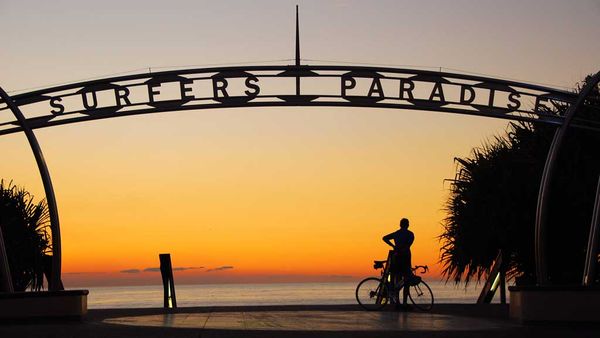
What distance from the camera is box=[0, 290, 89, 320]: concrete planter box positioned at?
17.7 m

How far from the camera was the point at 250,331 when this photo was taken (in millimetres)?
15359

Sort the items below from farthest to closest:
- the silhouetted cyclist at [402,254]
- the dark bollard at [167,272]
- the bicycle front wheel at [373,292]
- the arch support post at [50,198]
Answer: the dark bollard at [167,272] < the bicycle front wheel at [373,292] < the silhouetted cyclist at [402,254] < the arch support post at [50,198]

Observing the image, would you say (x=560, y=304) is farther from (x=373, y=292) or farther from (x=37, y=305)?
(x=37, y=305)

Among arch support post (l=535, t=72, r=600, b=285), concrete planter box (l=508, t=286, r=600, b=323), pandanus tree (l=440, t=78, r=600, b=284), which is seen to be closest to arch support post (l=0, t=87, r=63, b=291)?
concrete planter box (l=508, t=286, r=600, b=323)

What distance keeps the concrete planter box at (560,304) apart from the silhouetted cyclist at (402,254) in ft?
14.4

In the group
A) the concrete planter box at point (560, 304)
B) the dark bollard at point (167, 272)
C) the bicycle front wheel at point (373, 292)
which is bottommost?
the concrete planter box at point (560, 304)

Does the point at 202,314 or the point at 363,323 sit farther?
the point at 202,314

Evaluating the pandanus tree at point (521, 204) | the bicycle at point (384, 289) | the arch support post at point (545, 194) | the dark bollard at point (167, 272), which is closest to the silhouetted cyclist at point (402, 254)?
the bicycle at point (384, 289)

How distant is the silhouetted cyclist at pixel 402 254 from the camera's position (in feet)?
70.2

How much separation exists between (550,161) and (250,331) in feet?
22.0

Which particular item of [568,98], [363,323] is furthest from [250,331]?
[568,98]

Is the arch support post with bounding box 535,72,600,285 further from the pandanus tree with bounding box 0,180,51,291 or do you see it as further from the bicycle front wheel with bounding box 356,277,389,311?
the pandanus tree with bounding box 0,180,51,291

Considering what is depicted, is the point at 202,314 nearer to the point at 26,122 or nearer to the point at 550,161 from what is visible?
the point at 26,122

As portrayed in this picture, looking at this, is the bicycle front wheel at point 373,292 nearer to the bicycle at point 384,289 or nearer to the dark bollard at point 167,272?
the bicycle at point 384,289
